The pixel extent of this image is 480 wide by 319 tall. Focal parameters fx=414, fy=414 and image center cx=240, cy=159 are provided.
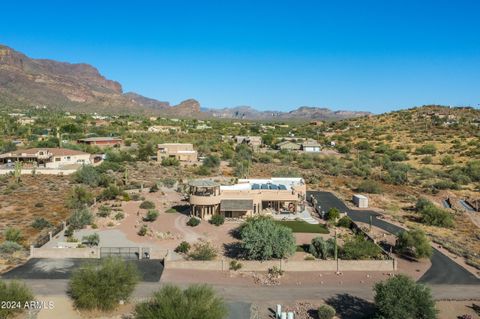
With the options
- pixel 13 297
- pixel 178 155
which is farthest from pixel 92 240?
pixel 178 155

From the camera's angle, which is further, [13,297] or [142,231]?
[142,231]

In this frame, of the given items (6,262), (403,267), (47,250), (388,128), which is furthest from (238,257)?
(388,128)

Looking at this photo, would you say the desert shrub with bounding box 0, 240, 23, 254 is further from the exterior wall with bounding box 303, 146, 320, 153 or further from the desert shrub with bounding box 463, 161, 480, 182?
the exterior wall with bounding box 303, 146, 320, 153

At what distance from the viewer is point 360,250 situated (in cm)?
2934

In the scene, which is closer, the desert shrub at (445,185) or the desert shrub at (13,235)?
the desert shrub at (13,235)

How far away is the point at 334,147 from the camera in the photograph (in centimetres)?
10150

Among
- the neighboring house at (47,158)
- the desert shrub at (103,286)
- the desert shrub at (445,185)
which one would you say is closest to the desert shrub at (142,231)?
the desert shrub at (103,286)

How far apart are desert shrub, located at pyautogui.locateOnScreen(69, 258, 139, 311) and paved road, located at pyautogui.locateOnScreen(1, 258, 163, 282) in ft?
11.1

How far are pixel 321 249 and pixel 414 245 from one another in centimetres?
700

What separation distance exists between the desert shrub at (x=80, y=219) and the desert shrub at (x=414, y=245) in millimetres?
26441

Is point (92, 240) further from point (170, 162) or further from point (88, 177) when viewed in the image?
point (170, 162)

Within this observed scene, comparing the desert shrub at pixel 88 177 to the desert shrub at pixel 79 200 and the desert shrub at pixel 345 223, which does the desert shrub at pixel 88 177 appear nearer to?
the desert shrub at pixel 79 200

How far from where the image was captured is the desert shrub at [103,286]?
2177 cm

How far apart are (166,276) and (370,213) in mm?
25863
